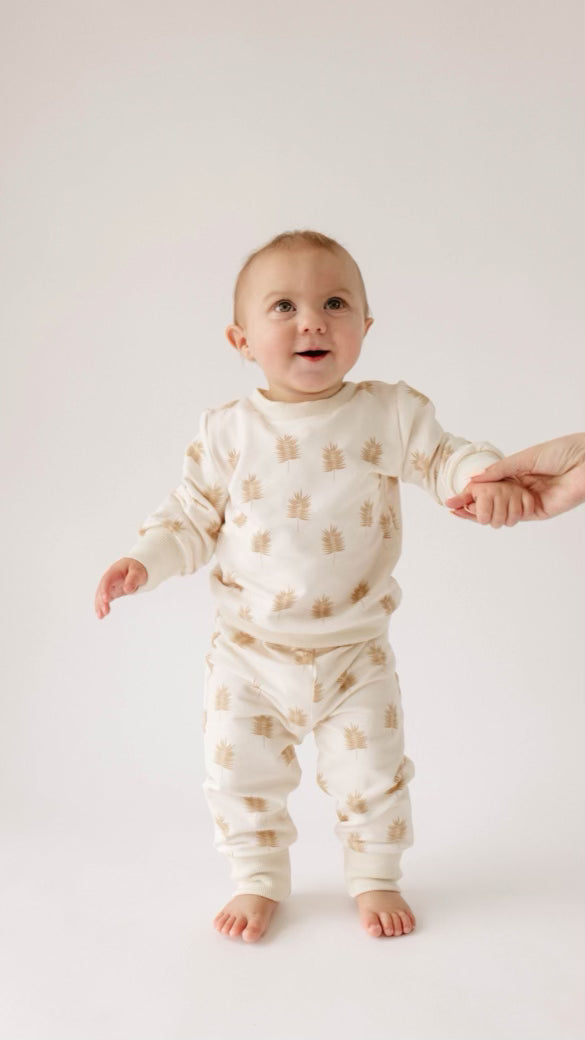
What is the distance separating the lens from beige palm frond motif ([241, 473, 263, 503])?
6.47ft

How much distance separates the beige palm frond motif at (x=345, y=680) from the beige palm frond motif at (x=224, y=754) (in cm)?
18

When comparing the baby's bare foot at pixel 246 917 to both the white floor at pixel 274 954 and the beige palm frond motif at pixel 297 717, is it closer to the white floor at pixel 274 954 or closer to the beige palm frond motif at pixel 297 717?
the white floor at pixel 274 954

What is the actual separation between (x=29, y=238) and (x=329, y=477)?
49.3 inches

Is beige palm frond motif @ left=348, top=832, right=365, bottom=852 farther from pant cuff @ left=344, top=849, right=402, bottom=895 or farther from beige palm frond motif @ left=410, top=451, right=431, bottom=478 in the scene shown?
beige palm frond motif @ left=410, top=451, right=431, bottom=478

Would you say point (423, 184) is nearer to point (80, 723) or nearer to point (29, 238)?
point (29, 238)

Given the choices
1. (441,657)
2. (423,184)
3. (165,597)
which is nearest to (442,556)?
(441,657)

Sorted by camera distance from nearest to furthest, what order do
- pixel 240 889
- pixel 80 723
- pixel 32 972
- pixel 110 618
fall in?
pixel 32 972
pixel 240 889
pixel 80 723
pixel 110 618

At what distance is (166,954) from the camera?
190 cm

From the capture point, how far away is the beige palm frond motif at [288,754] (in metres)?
2.04

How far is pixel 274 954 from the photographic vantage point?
1.89 meters

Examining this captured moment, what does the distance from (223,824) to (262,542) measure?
0.41m

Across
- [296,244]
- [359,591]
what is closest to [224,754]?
[359,591]

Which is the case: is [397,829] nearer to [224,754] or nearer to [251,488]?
[224,754]

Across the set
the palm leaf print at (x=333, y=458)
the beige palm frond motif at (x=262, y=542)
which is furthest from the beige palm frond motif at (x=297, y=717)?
the palm leaf print at (x=333, y=458)
